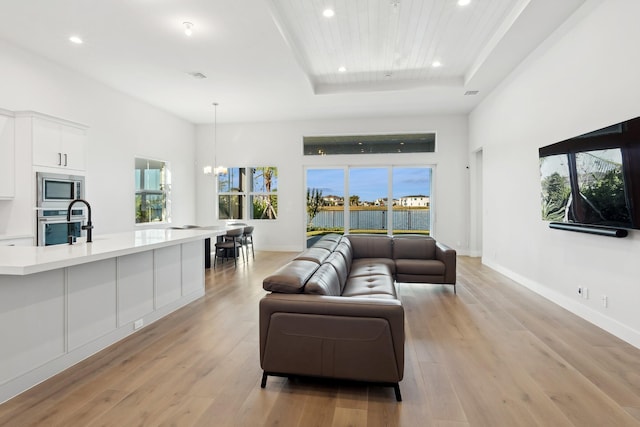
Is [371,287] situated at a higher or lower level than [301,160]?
lower

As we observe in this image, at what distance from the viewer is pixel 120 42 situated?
446 cm

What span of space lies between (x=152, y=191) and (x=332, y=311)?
22.3 ft

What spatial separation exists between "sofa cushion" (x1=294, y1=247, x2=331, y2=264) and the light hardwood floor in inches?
35.3

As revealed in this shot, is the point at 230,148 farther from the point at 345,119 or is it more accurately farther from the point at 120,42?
the point at 120,42

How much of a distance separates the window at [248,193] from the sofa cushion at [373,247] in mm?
4175

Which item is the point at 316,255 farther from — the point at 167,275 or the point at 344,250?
the point at 167,275

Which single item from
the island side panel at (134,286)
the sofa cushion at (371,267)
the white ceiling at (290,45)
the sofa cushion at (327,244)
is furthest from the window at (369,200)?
the island side panel at (134,286)

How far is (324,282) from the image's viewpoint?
247 centimetres

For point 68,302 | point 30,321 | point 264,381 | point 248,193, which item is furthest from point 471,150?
point 30,321

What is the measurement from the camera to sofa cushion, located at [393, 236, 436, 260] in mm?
4980

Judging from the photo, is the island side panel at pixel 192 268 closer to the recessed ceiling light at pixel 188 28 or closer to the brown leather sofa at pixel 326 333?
the brown leather sofa at pixel 326 333

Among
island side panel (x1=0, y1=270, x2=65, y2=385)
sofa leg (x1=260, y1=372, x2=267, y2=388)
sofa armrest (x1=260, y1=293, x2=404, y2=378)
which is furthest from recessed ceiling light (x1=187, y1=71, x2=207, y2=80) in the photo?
sofa leg (x1=260, y1=372, x2=267, y2=388)

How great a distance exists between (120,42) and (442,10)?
4.27 metres

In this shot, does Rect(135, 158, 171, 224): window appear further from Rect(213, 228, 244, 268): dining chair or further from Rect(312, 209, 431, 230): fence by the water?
Rect(312, 209, 431, 230): fence by the water
